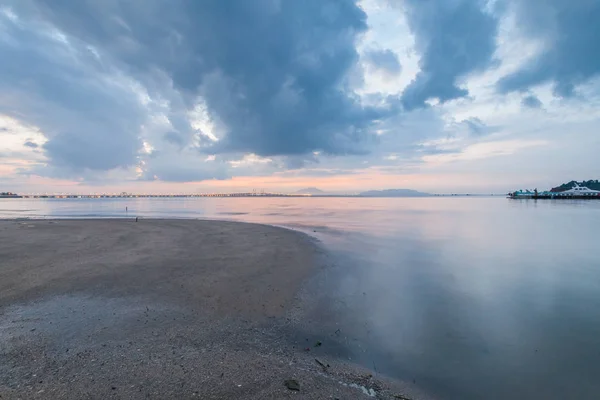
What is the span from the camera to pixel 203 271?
11.0 metres

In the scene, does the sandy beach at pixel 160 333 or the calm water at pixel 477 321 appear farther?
the calm water at pixel 477 321

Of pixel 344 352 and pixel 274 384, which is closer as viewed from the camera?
pixel 274 384

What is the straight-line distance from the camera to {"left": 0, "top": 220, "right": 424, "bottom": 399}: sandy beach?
4.25 metres

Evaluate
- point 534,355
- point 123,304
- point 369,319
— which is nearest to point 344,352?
point 369,319

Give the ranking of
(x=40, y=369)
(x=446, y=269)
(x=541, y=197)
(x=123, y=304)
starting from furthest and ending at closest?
(x=541, y=197), (x=446, y=269), (x=123, y=304), (x=40, y=369)

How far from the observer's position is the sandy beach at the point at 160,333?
4.25 metres

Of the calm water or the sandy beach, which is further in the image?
the calm water

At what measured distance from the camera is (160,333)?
5.97 metres

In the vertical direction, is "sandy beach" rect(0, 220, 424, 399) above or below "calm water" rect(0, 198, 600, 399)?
above

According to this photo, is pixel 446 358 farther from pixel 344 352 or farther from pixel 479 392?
pixel 344 352

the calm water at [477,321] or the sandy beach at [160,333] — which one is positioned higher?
the sandy beach at [160,333]

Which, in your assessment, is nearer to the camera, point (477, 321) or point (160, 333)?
point (160, 333)

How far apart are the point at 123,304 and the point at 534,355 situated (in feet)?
32.4

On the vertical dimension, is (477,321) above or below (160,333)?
below
